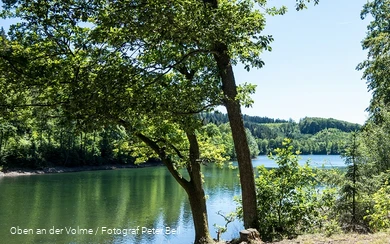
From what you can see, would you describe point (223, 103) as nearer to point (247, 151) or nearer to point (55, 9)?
point (247, 151)

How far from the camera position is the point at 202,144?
11680mm

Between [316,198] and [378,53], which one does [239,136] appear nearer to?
[316,198]

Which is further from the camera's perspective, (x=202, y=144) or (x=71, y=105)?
(x=202, y=144)

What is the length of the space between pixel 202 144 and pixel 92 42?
6056 millimetres

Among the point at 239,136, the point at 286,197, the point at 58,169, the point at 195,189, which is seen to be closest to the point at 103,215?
the point at 195,189

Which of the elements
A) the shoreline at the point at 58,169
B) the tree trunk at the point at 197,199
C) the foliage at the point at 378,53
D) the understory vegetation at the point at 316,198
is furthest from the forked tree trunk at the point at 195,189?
the shoreline at the point at 58,169

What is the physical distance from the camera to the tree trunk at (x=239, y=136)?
23.2 ft

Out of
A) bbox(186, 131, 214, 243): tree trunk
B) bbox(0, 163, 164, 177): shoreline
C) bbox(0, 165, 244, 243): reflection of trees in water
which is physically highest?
bbox(186, 131, 214, 243): tree trunk

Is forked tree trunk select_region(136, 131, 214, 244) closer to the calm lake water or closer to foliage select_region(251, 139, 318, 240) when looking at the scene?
foliage select_region(251, 139, 318, 240)

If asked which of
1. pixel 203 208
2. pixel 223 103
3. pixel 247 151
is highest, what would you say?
pixel 223 103

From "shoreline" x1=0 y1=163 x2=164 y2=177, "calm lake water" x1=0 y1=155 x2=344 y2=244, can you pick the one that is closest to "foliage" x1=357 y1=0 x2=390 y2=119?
"calm lake water" x1=0 y1=155 x2=344 y2=244

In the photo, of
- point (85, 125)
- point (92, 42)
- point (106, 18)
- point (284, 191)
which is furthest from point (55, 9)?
point (284, 191)

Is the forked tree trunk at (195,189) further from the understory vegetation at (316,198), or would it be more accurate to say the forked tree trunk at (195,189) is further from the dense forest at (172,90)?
the understory vegetation at (316,198)

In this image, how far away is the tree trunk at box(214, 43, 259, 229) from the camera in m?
7.06
